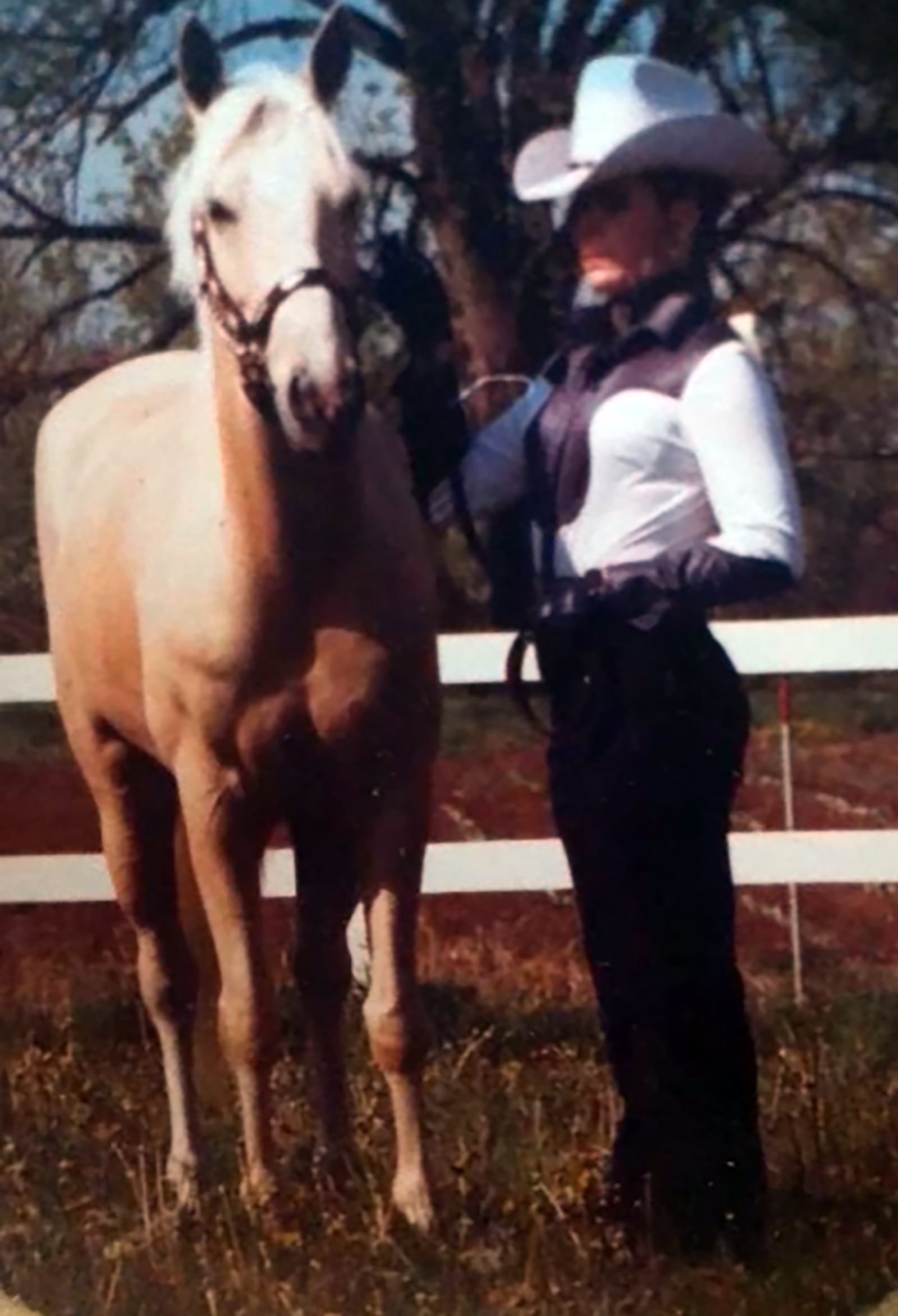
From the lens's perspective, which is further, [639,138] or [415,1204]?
[415,1204]

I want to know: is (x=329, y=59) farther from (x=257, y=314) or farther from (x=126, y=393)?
(x=126, y=393)

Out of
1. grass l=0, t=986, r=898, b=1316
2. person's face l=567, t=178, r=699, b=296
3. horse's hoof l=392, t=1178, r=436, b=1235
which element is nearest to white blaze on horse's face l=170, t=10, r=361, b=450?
person's face l=567, t=178, r=699, b=296

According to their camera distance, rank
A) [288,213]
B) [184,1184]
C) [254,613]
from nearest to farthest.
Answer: [288,213], [254,613], [184,1184]

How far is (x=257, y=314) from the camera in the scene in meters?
1.64

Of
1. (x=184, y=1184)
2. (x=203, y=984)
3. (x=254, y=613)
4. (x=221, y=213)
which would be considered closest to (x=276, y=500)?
(x=254, y=613)

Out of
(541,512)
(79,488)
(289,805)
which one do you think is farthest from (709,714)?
(79,488)

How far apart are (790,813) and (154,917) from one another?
604 mm

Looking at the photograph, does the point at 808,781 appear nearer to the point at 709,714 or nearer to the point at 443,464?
the point at 709,714

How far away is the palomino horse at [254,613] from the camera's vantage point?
1650 mm

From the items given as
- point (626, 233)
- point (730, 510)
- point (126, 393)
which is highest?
point (626, 233)

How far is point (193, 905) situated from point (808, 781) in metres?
0.58

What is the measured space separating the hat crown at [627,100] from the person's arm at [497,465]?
22cm

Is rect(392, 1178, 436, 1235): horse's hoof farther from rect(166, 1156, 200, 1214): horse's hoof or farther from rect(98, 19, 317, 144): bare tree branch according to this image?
rect(98, 19, 317, 144): bare tree branch

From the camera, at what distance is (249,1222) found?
181 cm
